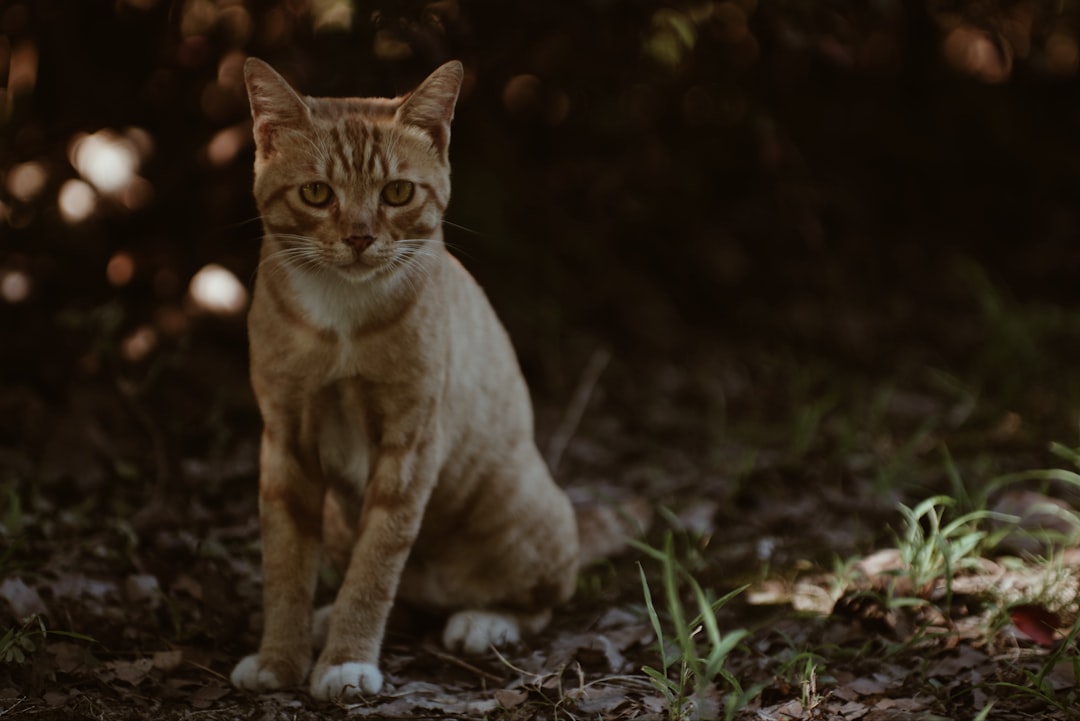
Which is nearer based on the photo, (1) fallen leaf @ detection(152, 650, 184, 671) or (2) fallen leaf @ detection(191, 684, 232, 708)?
(2) fallen leaf @ detection(191, 684, 232, 708)

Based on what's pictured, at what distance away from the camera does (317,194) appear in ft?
8.96

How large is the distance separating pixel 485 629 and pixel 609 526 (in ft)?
2.34

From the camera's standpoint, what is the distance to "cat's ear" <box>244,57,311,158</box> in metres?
2.71

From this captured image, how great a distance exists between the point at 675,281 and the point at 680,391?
0.76 metres

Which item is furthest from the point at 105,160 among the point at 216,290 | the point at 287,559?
the point at 287,559

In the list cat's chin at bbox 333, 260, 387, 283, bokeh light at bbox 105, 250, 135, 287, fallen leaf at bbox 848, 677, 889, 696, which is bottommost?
fallen leaf at bbox 848, 677, 889, 696

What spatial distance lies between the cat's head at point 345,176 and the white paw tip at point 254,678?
3.27 feet

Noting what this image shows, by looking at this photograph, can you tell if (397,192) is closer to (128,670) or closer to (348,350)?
(348,350)

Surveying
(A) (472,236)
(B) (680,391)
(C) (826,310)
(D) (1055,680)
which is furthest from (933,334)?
(D) (1055,680)

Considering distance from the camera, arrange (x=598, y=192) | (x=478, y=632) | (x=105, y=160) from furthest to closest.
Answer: (x=598, y=192) → (x=105, y=160) → (x=478, y=632)

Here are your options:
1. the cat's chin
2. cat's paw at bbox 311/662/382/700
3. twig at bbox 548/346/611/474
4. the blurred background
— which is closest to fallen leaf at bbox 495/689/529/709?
cat's paw at bbox 311/662/382/700

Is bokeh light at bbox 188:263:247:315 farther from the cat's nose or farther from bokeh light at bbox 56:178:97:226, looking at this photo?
the cat's nose

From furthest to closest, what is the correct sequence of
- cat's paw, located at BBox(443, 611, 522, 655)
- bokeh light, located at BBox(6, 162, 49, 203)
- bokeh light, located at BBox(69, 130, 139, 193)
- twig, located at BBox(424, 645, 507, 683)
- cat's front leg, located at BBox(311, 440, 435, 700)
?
bokeh light, located at BBox(6, 162, 49, 203)
bokeh light, located at BBox(69, 130, 139, 193)
cat's paw, located at BBox(443, 611, 522, 655)
twig, located at BBox(424, 645, 507, 683)
cat's front leg, located at BBox(311, 440, 435, 700)

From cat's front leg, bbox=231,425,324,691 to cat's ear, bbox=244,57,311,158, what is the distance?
2.50ft
